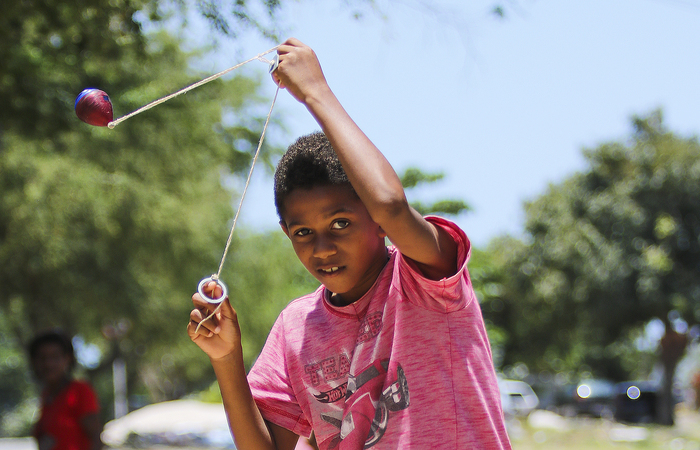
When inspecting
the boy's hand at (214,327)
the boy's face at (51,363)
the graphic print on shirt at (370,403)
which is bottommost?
the graphic print on shirt at (370,403)

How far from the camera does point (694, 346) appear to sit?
862 inches

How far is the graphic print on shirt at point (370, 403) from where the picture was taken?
1.46 meters

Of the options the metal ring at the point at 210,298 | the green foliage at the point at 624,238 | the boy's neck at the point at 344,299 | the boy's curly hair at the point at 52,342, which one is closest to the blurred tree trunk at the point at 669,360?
the green foliage at the point at 624,238

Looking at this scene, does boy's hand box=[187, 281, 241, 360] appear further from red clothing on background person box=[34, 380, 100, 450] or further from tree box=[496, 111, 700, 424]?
tree box=[496, 111, 700, 424]

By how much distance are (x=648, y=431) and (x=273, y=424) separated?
61.9 feet

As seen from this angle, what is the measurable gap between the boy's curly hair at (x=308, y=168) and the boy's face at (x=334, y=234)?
0.02 metres

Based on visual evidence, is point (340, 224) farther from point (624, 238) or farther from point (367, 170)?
point (624, 238)

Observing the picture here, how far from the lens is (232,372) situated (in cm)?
159

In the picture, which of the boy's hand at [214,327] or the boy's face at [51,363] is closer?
the boy's hand at [214,327]

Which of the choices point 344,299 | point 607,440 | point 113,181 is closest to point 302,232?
point 344,299

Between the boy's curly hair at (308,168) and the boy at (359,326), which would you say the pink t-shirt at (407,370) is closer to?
the boy at (359,326)

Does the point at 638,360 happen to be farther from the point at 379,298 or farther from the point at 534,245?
the point at 379,298

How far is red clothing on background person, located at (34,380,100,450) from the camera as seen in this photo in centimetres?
391

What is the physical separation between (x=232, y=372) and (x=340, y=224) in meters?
0.41
